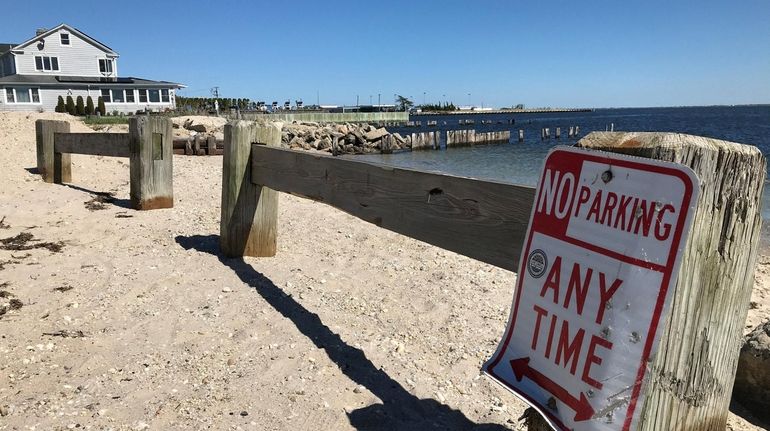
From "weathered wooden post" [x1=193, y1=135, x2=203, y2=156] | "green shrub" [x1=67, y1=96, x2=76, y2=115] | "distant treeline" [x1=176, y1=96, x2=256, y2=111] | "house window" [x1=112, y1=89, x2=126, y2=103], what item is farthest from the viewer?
"distant treeline" [x1=176, y1=96, x2=256, y2=111]

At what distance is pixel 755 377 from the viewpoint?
3229 millimetres

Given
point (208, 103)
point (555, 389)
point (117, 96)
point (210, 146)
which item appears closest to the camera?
point (555, 389)

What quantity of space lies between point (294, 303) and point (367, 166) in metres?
1.23

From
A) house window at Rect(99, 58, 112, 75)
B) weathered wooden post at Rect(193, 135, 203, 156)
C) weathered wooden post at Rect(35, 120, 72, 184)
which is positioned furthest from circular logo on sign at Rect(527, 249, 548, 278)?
house window at Rect(99, 58, 112, 75)

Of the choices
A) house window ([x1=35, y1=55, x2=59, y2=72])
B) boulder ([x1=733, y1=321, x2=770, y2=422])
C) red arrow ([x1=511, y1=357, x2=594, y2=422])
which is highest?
house window ([x1=35, y1=55, x2=59, y2=72])

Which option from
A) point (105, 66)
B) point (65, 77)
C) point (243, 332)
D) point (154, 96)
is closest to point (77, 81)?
point (65, 77)

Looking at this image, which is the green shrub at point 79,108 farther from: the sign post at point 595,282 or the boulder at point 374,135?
the sign post at point 595,282

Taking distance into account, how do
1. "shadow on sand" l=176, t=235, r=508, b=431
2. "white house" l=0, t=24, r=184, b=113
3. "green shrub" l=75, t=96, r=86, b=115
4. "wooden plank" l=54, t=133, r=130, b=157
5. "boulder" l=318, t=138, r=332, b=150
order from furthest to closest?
"white house" l=0, t=24, r=184, b=113 → "green shrub" l=75, t=96, r=86, b=115 → "boulder" l=318, t=138, r=332, b=150 → "wooden plank" l=54, t=133, r=130, b=157 → "shadow on sand" l=176, t=235, r=508, b=431

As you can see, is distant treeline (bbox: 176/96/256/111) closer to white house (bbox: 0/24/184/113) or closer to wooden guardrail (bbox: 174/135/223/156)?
white house (bbox: 0/24/184/113)

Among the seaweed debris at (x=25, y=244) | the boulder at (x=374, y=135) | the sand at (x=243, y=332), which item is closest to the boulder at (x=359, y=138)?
the boulder at (x=374, y=135)

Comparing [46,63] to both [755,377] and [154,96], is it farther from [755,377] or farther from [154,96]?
[755,377]

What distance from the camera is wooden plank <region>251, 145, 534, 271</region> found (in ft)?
7.45

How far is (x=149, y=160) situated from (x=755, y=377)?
6403 mm

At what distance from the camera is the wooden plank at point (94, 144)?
7.10m
